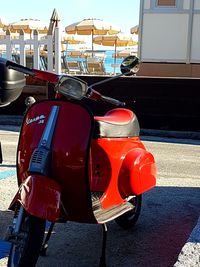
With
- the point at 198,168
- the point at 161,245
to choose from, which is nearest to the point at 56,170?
the point at 161,245

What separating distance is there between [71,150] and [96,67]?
17.3m

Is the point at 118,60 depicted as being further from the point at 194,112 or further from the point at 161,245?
the point at 161,245

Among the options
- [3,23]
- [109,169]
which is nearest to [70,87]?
[109,169]

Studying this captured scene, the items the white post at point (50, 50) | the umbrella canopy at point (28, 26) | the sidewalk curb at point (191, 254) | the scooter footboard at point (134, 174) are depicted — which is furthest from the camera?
the umbrella canopy at point (28, 26)

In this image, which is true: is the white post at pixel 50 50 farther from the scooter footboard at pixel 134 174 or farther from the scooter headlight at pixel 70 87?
the scooter headlight at pixel 70 87

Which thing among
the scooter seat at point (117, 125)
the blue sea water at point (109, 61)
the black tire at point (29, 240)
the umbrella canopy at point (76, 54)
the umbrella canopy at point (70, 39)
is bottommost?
the blue sea water at point (109, 61)

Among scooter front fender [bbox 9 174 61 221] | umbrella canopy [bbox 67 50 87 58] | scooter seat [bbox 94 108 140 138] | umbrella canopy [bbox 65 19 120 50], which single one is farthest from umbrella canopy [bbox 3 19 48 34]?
scooter front fender [bbox 9 174 61 221]

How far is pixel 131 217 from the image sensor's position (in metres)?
4.18

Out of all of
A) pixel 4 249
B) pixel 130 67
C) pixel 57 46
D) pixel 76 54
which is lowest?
pixel 76 54

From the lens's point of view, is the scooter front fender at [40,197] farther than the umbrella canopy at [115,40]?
No

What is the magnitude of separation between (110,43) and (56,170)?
67.9 ft

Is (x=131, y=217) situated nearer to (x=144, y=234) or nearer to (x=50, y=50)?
(x=144, y=234)

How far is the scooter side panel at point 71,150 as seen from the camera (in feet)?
10.1

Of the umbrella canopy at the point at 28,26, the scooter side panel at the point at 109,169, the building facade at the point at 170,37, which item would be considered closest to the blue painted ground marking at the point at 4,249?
the scooter side panel at the point at 109,169
